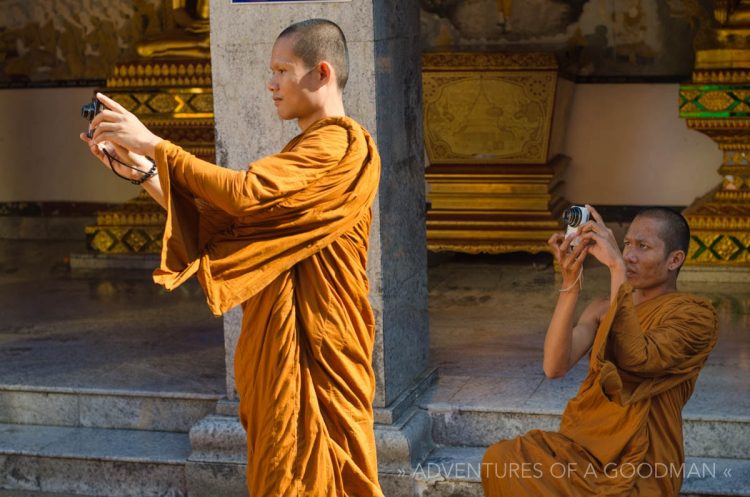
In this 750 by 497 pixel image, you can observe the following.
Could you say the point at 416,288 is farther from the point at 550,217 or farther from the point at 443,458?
the point at 550,217

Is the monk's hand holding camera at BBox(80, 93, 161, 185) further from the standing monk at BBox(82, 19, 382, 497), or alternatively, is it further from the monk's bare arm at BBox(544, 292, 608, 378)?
the monk's bare arm at BBox(544, 292, 608, 378)

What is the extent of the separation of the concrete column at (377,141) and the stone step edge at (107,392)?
0.82 ft

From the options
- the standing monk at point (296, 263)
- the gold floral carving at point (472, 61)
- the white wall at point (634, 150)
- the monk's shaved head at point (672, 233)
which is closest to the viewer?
the standing monk at point (296, 263)

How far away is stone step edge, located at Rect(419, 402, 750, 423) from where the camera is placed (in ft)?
17.0

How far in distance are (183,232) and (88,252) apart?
562 centimetres

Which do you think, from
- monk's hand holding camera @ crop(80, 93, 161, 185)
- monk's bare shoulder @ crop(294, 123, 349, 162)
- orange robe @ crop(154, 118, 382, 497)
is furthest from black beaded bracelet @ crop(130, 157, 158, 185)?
monk's bare shoulder @ crop(294, 123, 349, 162)

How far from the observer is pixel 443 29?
9227 millimetres

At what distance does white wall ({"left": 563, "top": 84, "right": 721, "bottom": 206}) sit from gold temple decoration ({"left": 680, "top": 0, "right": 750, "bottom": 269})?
76cm

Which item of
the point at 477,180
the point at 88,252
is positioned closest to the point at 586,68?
the point at 477,180

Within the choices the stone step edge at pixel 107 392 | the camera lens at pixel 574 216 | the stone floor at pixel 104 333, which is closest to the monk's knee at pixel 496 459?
the camera lens at pixel 574 216

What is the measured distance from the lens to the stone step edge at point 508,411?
17.0 ft

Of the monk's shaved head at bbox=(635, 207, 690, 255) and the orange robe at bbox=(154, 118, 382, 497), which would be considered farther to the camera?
the monk's shaved head at bbox=(635, 207, 690, 255)

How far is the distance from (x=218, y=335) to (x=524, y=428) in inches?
76.2

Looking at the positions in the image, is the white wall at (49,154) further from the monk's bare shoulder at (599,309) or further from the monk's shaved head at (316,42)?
the monk's shaved head at (316,42)
